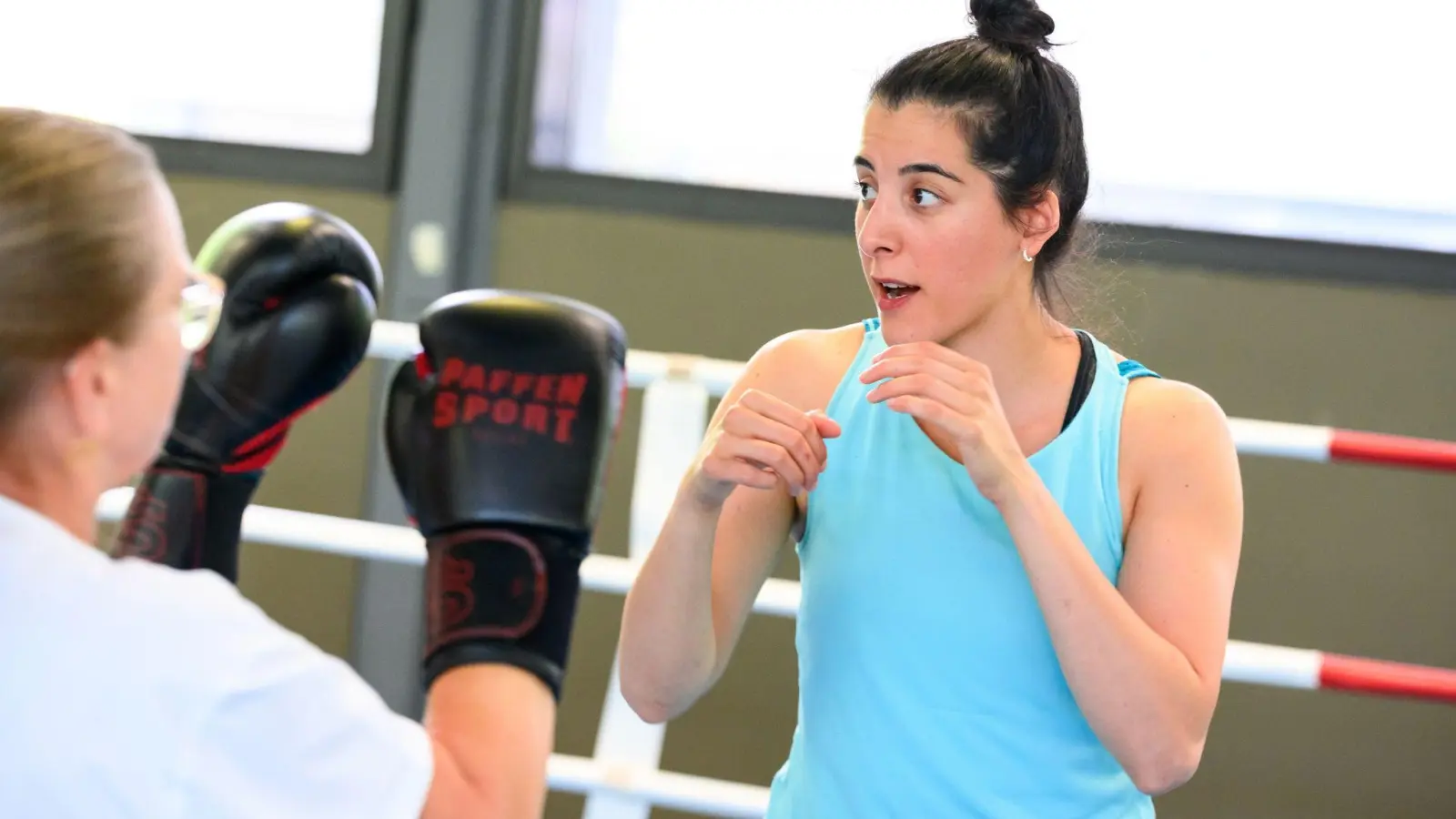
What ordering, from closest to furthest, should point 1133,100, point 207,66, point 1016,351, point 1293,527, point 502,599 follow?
point 502,599 < point 1016,351 < point 1293,527 < point 1133,100 < point 207,66

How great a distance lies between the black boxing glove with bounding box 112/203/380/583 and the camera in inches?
42.1

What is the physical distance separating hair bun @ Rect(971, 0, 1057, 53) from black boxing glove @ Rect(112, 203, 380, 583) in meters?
0.60

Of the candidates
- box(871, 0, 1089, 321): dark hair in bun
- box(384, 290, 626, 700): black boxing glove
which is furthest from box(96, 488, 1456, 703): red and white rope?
box(384, 290, 626, 700): black boxing glove

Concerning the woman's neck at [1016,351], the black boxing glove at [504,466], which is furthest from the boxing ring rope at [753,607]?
the black boxing glove at [504,466]

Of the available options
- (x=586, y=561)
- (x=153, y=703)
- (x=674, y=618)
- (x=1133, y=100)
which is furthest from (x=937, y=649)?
(x=1133, y=100)

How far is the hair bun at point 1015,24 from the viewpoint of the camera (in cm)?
132

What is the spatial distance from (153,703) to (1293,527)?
2.15 m

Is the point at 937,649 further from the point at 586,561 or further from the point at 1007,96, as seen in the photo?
the point at 586,561

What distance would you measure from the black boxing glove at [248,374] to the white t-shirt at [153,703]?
→ 349 millimetres

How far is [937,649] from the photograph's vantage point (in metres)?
1.24

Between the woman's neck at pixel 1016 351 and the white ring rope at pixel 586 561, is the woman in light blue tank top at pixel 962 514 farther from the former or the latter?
the white ring rope at pixel 586 561

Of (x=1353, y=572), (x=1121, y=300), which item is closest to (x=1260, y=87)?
(x=1121, y=300)

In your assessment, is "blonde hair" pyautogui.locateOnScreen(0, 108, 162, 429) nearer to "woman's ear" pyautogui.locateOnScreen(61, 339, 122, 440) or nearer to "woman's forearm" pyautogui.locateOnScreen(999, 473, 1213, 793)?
"woman's ear" pyautogui.locateOnScreen(61, 339, 122, 440)

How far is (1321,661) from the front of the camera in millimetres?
1775
